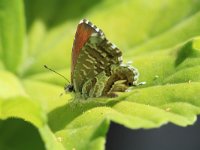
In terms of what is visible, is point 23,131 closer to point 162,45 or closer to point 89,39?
point 89,39

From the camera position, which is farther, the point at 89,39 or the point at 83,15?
the point at 83,15

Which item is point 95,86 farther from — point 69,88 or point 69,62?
point 69,62

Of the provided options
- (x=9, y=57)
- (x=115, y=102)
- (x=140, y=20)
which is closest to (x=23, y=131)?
(x=115, y=102)

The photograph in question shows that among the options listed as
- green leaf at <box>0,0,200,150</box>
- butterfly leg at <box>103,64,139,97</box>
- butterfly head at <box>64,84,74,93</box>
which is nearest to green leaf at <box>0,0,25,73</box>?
green leaf at <box>0,0,200,150</box>

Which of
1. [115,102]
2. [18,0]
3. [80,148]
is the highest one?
[18,0]

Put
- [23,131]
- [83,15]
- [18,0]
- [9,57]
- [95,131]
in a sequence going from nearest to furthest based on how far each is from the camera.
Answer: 1. [95,131]
2. [23,131]
3. [18,0]
4. [9,57]
5. [83,15]

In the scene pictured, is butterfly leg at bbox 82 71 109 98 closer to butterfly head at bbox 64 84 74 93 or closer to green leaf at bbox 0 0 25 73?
butterfly head at bbox 64 84 74 93
